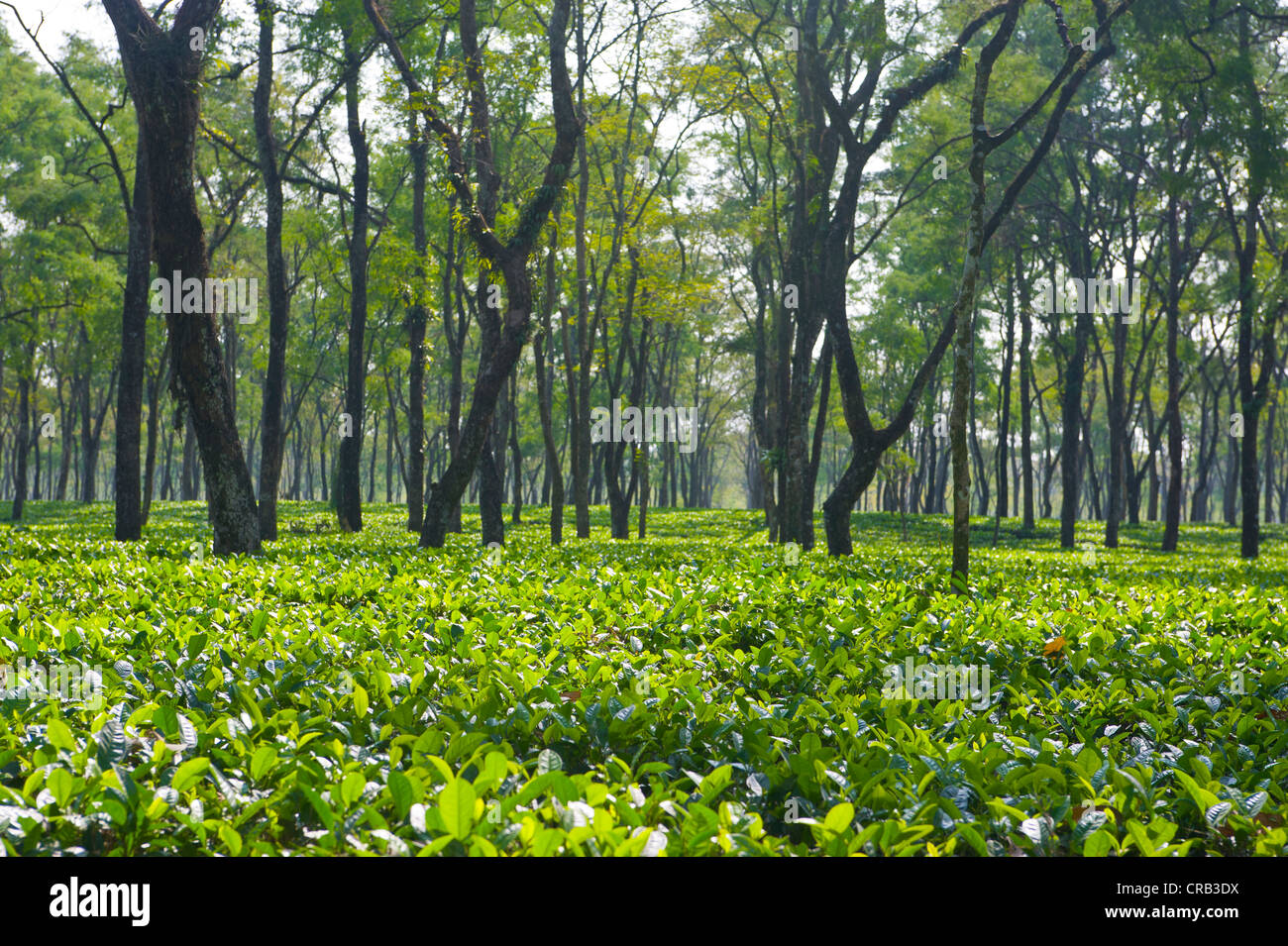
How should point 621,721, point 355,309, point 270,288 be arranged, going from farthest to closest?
point 355,309, point 270,288, point 621,721

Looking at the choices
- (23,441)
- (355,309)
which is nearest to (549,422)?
(355,309)

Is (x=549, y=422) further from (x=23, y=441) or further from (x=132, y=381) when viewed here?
(x=23, y=441)

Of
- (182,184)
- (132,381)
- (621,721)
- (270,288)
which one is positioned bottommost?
(621,721)

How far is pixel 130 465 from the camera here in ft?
45.6

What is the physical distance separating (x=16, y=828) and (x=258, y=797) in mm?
637

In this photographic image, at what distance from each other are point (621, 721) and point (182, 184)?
8.29m

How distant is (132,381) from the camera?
44.8 ft

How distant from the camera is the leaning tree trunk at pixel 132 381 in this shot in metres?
13.3

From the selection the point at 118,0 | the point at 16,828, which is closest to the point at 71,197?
the point at 118,0

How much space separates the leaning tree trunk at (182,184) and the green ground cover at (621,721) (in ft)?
7.98

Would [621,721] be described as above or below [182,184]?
below

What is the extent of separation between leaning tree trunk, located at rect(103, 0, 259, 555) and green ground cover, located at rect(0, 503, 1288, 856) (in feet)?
7.98
